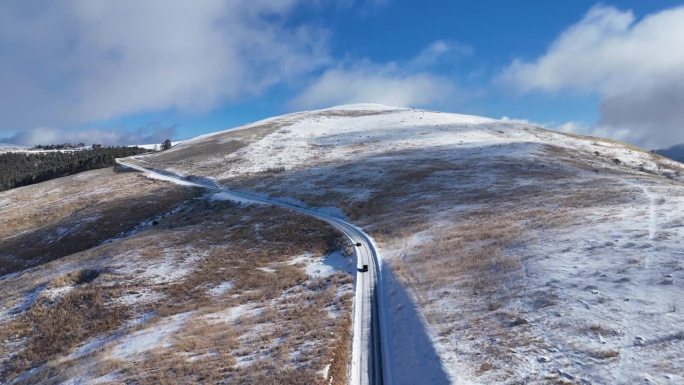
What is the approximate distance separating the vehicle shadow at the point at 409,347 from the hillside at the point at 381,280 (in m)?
0.09

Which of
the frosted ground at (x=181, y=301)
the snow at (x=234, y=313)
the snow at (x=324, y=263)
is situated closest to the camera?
the frosted ground at (x=181, y=301)

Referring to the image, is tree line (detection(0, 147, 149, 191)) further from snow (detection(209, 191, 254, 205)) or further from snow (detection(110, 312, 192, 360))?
snow (detection(110, 312, 192, 360))

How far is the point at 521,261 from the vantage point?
22.2 m

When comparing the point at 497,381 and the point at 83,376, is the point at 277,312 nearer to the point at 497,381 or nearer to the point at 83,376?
the point at 83,376

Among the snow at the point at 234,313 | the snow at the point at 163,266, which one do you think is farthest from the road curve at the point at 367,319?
the snow at the point at 163,266

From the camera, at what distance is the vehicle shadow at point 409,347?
14879 millimetres

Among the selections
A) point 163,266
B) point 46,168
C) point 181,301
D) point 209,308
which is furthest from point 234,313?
point 46,168

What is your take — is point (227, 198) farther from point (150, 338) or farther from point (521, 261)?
point (521, 261)

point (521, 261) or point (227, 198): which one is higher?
point (227, 198)

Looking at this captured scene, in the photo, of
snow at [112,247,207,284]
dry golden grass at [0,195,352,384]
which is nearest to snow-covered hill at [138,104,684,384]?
dry golden grass at [0,195,352,384]

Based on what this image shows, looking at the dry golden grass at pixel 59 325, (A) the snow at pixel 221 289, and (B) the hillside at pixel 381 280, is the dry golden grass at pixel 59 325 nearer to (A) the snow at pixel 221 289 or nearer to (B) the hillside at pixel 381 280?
(B) the hillside at pixel 381 280

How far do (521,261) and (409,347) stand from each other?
29.2 feet

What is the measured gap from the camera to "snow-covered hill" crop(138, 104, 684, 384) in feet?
46.1

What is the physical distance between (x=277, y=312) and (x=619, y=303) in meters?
15.8
